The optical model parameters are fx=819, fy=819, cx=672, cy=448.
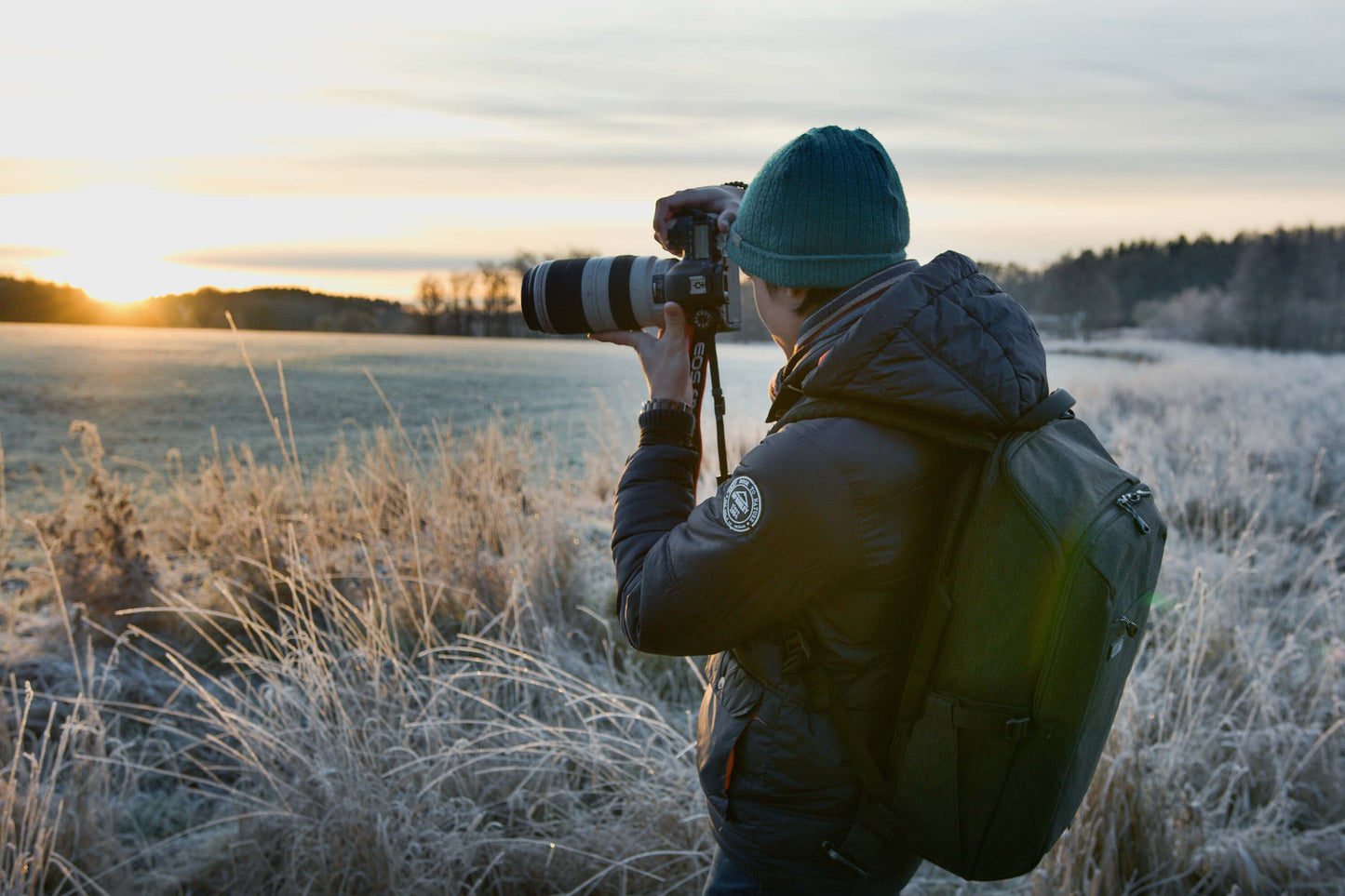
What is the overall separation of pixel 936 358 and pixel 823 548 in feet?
0.98

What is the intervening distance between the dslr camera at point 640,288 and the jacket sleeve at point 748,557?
1.85 ft

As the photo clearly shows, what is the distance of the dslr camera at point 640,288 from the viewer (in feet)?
5.47

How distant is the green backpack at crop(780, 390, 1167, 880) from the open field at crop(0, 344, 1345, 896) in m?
1.07

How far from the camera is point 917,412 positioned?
3.74ft

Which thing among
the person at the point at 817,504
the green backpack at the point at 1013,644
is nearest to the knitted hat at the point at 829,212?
the person at the point at 817,504

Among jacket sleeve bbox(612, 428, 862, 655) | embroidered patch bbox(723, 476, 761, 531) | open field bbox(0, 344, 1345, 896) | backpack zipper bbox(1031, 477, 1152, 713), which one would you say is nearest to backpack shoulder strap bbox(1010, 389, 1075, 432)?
backpack zipper bbox(1031, 477, 1152, 713)

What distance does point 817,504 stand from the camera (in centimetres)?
111

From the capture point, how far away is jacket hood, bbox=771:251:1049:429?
1102 millimetres

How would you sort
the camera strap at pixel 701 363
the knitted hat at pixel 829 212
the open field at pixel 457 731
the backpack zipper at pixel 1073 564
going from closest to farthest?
the backpack zipper at pixel 1073 564 < the knitted hat at pixel 829 212 < the camera strap at pixel 701 363 < the open field at pixel 457 731

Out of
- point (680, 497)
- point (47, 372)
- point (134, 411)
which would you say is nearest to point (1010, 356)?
point (680, 497)

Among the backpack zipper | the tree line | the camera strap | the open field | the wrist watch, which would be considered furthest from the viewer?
the tree line

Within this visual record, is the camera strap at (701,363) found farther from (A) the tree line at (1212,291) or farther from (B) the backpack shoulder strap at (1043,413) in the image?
(A) the tree line at (1212,291)

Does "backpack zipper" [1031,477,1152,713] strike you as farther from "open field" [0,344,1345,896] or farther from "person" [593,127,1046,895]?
"open field" [0,344,1345,896]

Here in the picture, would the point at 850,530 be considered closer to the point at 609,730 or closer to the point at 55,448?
the point at 609,730
